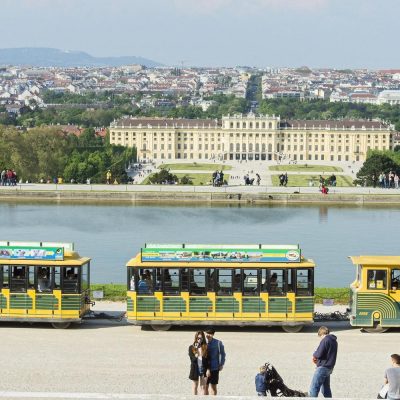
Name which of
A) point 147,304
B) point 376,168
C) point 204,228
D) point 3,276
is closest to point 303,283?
point 147,304

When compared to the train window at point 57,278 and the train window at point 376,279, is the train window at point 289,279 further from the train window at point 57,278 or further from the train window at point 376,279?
the train window at point 57,278

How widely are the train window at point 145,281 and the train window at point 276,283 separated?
1.60 meters

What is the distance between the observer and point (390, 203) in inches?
1597

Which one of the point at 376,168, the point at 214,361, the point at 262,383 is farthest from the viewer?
the point at 376,168

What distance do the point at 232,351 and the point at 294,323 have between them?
5.26 feet

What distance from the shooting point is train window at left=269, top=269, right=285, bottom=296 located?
1703 centimetres

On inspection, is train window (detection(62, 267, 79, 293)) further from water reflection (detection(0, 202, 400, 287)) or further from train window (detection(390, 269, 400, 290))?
water reflection (detection(0, 202, 400, 287))

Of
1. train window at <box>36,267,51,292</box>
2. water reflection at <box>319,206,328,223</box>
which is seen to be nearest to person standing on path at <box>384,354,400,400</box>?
train window at <box>36,267,51,292</box>

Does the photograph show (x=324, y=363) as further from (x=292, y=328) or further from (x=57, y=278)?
(x=57, y=278)

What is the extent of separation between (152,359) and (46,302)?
8.69ft

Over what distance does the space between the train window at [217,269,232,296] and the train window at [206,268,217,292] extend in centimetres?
6

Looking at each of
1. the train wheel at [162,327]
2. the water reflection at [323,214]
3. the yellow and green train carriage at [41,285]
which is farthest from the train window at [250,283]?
the water reflection at [323,214]

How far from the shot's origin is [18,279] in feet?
56.6

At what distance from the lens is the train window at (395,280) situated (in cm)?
1698
